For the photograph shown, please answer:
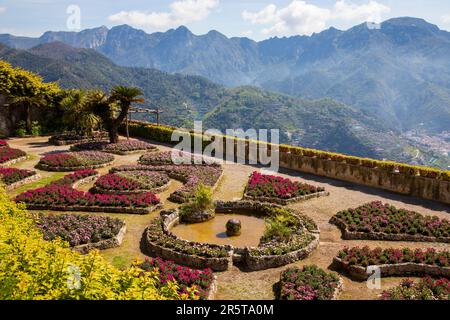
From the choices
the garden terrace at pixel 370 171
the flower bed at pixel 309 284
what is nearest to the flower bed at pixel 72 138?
the garden terrace at pixel 370 171

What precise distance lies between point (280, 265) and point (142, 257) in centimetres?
451

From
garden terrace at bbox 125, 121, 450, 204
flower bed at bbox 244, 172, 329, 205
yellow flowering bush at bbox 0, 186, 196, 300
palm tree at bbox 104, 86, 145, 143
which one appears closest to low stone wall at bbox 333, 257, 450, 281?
flower bed at bbox 244, 172, 329, 205

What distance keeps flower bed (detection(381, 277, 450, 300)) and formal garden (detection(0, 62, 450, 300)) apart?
3cm

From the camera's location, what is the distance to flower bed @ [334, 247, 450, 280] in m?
11.9

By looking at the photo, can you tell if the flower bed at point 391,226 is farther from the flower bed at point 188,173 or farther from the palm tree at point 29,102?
the palm tree at point 29,102

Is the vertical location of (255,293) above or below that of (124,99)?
below

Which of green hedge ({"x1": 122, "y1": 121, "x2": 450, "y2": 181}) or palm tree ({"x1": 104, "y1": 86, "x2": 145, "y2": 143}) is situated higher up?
palm tree ({"x1": 104, "y1": 86, "x2": 145, "y2": 143})

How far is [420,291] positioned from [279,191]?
9492 mm

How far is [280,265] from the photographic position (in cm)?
1273

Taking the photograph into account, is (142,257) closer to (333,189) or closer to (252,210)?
(252,210)

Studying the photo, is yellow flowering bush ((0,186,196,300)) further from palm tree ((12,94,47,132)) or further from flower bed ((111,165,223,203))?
palm tree ((12,94,47,132))

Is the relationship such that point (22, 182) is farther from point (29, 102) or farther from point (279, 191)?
point (29, 102)

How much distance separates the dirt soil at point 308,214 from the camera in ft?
37.1
